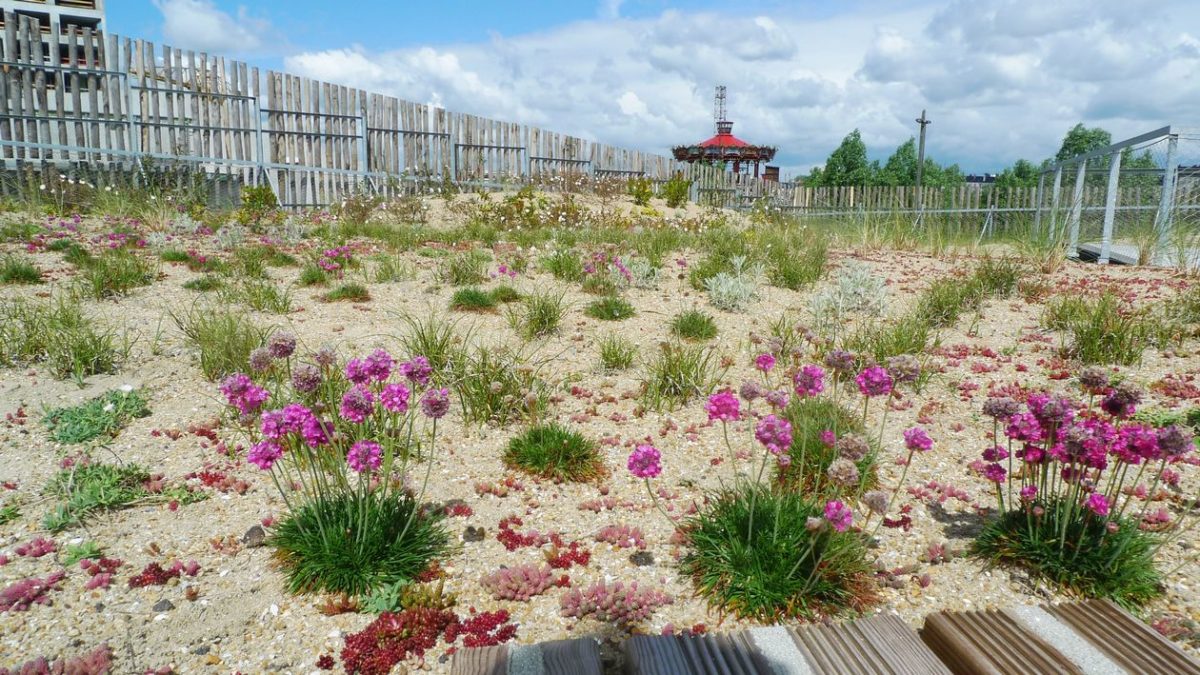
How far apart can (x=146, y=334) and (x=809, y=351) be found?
5.02 meters

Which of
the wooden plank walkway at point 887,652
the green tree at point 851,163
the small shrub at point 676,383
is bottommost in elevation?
the wooden plank walkway at point 887,652

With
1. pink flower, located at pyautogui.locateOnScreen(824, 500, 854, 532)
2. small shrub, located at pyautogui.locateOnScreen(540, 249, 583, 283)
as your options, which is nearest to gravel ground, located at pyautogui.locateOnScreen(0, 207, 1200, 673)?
pink flower, located at pyautogui.locateOnScreen(824, 500, 854, 532)

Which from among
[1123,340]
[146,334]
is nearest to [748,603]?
[1123,340]

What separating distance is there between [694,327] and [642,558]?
293 cm

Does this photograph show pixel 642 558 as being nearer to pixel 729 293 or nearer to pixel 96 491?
pixel 96 491

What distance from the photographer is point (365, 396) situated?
240 cm

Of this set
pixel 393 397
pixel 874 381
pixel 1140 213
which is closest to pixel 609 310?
pixel 393 397

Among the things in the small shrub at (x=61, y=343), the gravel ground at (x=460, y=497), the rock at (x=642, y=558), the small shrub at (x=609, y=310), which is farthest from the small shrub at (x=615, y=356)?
Result: the small shrub at (x=61, y=343)

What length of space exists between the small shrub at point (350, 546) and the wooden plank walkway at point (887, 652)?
96 centimetres

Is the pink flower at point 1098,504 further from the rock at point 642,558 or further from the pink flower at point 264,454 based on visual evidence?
the pink flower at point 264,454

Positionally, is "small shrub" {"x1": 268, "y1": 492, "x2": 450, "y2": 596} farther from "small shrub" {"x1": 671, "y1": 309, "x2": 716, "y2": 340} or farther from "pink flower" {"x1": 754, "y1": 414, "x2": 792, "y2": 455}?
"small shrub" {"x1": 671, "y1": 309, "x2": 716, "y2": 340}

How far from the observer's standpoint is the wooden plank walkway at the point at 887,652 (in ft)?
5.32

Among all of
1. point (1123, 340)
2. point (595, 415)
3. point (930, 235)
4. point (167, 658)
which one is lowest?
point (167, 658)

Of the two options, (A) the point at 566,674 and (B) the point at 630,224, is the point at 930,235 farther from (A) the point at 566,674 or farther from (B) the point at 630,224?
(A) the point at 566,674
